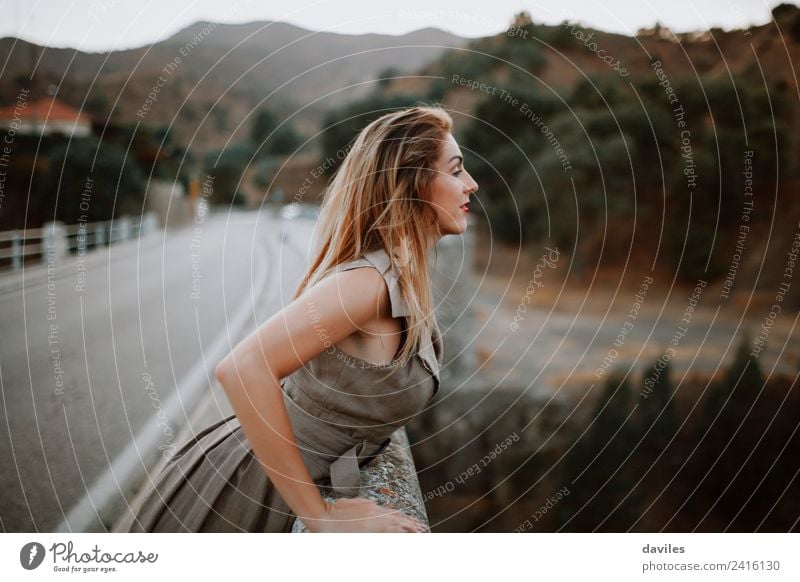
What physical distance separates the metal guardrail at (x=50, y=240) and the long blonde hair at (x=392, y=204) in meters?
3.11

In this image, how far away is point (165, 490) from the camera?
41.6 inches

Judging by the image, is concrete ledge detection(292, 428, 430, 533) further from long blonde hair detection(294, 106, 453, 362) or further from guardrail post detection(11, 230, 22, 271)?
guardrail post detection(11, 230, 22, 271)

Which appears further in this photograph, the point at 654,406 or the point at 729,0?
the point at 654,406

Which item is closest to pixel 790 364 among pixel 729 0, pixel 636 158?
pixel 636 158

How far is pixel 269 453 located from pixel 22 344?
3.27 metres

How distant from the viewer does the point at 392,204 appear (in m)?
1.01

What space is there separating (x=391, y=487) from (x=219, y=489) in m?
0.28

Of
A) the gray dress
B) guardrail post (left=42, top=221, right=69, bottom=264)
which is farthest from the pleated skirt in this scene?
guardrail post (left=42, top=221, right=69, bottom=264)

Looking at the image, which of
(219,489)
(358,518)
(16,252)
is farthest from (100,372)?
(16,252)

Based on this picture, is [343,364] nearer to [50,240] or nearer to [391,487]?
[391,487]

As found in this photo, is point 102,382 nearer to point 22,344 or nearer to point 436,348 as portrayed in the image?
point 22,344

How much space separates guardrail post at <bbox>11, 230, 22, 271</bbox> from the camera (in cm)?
576

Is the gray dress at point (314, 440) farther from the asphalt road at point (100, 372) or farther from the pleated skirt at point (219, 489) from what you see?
the asphalt road at point (100, 372)

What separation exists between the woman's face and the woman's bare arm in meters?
0.24
